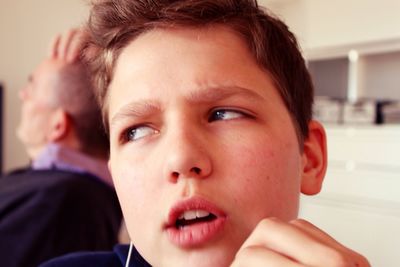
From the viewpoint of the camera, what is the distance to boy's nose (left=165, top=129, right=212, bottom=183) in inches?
21.6

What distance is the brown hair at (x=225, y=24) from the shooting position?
0.68m

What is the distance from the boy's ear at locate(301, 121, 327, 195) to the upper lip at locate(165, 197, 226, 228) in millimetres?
222

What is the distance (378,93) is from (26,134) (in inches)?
Result: 85.1

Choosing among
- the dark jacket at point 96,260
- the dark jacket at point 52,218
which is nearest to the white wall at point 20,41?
the dark jacket at point 52,218

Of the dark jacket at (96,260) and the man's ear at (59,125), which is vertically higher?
the dark jacket at (96,260)

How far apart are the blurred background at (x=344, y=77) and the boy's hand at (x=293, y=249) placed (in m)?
1.61

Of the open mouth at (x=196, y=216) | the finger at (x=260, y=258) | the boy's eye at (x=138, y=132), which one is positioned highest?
the boy's eye at (x=138, y=132)

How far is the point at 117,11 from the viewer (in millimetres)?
761

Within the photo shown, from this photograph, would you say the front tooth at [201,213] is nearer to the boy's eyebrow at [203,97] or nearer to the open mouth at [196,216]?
the open mouth at [196,216]

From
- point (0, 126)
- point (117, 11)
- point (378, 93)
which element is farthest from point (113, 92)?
point (0, 126)

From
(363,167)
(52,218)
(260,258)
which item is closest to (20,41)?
(363,167)

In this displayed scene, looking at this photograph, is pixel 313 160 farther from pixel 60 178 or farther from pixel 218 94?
pixel 60 178

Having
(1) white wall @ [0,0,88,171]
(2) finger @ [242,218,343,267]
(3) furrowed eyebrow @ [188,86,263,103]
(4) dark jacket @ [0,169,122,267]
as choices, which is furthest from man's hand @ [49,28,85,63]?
(1) white wall @ [0,0,88,171]

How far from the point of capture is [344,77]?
3135mm
